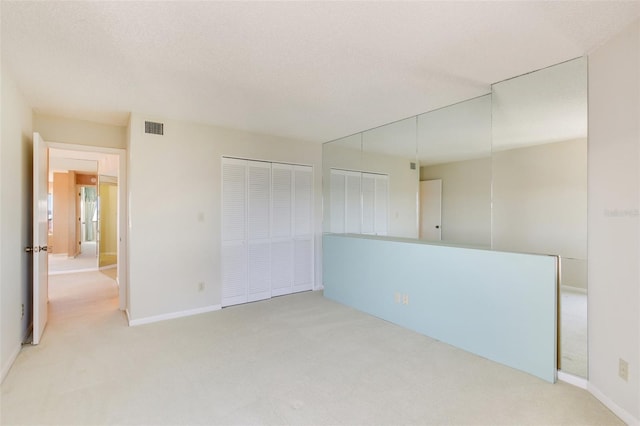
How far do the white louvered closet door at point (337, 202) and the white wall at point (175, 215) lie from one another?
1.48m

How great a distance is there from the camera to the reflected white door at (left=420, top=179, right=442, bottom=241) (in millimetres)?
3740

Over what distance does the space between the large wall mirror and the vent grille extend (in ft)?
9.26

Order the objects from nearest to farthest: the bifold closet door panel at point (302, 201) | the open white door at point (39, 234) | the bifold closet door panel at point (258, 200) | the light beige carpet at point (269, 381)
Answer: the light beige carpet at point (269, 381) < the open white door at point (39, 234) < the bifold closet door panel at point (258, 200) < the bifold closet door panel at point (302, 201)

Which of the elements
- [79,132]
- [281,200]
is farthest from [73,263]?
[281,200]

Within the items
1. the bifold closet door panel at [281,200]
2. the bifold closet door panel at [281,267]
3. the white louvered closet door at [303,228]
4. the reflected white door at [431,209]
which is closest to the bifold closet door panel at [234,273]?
the bifold closet door panel at [281,267]

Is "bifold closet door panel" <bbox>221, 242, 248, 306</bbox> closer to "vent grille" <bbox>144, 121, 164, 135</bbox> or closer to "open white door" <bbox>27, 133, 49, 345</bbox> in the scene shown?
"vent grille" <bbox>144, 121, 164, 135</bbox>

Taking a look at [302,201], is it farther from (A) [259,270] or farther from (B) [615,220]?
(B) [615,220]

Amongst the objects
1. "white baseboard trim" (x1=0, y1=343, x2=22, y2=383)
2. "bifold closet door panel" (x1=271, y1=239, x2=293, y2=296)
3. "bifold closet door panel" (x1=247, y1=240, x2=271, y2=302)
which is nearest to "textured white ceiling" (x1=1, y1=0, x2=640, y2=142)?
"bifold closet door panel" (x1=247, y1=240, x2=271, y2=302)

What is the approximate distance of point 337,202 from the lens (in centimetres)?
530

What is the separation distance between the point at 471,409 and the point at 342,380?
937 millimetres

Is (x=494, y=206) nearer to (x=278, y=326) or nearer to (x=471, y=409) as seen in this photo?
(x=471, y=409)

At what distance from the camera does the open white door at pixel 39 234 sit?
313 centimetres

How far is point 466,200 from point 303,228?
105 inches

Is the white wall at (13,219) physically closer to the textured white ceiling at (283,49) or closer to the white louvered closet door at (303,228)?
the textured white ceiling at (283,49)
